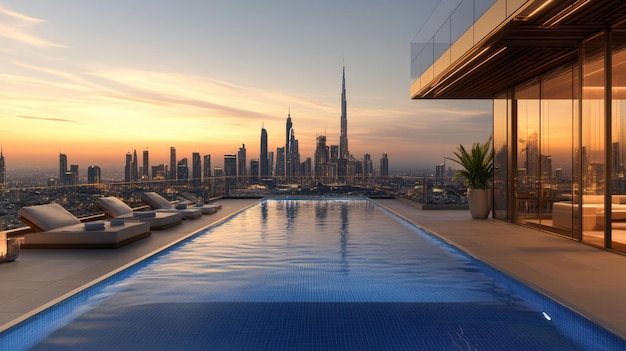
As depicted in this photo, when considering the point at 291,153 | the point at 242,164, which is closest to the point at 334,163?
the point at 242,164

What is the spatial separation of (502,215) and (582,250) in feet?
13.8

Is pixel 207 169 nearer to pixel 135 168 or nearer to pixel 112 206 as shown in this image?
pixel 135 168

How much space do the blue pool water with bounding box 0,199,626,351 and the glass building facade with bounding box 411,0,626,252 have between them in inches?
88.1

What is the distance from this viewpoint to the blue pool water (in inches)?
144

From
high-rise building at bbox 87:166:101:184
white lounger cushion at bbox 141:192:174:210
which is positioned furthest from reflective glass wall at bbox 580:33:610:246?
high-rise building at bbox 87:166:101:184

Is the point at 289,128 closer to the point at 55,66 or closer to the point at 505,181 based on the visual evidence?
the point at 55,66

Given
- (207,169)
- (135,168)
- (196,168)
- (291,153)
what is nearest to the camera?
(135,168)

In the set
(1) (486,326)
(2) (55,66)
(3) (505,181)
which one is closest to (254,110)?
(2) (55,66)

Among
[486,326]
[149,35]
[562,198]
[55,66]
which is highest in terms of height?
[149,35]

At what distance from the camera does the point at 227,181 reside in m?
19.3

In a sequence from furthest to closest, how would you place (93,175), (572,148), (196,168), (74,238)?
(196,168), (93,175), (572,148), (74,238)

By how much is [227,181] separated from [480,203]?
1096 centimetres

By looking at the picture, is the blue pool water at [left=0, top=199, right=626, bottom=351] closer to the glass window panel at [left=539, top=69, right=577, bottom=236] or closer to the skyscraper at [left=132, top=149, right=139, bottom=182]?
the glass window panel at [left=539, top=69, right=577, bottom=236]

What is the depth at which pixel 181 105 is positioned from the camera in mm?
18844
